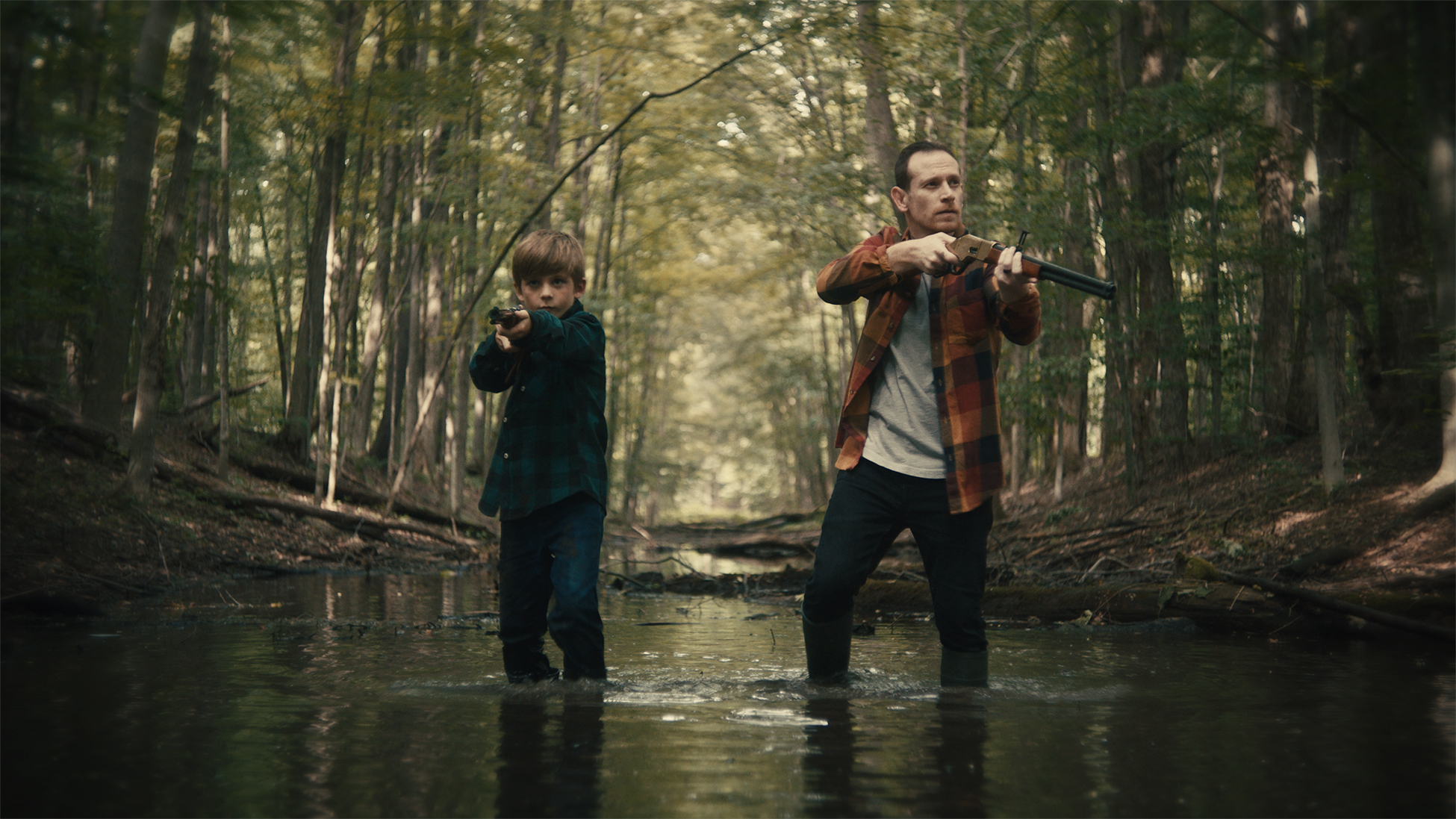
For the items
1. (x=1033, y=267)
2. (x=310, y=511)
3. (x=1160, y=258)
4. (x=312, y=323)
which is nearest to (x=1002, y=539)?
(x=1160, y=258)

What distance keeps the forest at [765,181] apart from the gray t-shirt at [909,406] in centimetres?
140

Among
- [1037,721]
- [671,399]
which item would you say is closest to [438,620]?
[1037,721]

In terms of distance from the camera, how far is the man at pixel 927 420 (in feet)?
12.2

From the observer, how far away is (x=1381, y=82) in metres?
4.79

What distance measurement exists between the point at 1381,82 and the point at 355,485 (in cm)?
1320

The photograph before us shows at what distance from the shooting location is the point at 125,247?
9797mm

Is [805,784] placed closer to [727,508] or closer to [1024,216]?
[1024,216]

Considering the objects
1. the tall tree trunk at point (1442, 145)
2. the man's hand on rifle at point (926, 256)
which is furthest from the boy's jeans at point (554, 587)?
the tall tree trunk at point (1442, 145)

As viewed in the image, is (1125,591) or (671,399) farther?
(671,399)

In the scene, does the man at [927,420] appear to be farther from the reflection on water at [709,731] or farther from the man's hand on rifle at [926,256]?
the reflection on water at [709,731]

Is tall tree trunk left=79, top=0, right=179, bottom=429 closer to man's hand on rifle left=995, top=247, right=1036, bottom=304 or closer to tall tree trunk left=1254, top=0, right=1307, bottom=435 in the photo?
man's hand on rifle left=995, top=247, right=1036, bottom=304

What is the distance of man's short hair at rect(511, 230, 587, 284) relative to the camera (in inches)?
158

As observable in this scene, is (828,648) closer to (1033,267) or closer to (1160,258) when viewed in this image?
(1033,267)

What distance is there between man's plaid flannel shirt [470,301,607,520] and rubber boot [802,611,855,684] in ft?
3.23
